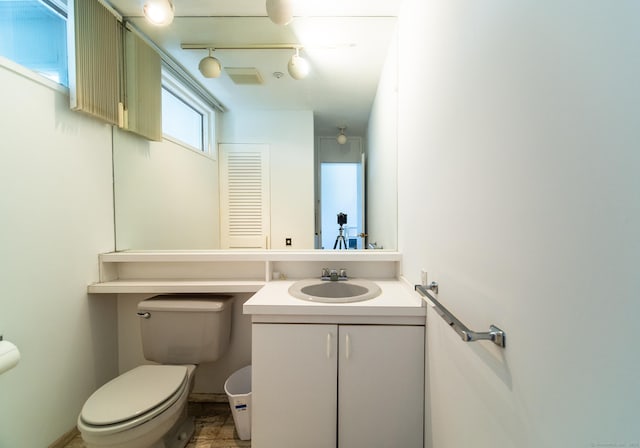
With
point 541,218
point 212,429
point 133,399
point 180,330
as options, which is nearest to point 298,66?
point 541,218

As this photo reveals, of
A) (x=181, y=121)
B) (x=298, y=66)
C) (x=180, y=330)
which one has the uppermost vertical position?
(x=298, y=66)

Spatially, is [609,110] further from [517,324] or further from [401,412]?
[401,412]

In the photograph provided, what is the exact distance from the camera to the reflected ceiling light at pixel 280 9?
51.8 inches

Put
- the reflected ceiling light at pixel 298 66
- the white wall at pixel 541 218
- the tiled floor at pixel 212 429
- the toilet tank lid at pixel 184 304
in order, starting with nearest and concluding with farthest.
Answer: the white wall at pixel 541 218 < the tiled floor at pixel 212 429 < the toilet tank lid at pixel 184 304 < the reflected ceiling light at pixel 298 66

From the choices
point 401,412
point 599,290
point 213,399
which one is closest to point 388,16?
point 599,290

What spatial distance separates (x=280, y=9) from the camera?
133 cm

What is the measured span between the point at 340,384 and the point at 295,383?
0.20 meters

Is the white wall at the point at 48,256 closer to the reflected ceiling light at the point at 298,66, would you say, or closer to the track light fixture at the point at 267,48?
the track light fixture at the point at 267,48

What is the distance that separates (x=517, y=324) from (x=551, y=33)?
0.58 m

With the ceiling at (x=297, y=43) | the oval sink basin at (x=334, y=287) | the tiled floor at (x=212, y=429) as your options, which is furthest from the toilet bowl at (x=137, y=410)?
the ceiling at (x=297, y=43)

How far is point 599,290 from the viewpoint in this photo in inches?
14.5

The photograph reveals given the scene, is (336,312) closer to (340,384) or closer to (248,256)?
(340,384)

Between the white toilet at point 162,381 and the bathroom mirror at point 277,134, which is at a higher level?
the bathroom mirror at point 277,134

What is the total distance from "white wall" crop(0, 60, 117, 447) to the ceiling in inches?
32.7
